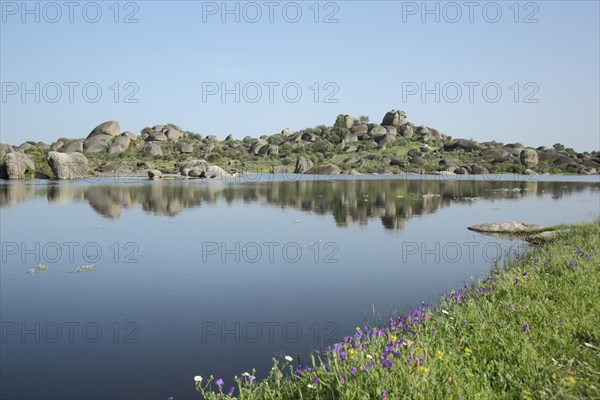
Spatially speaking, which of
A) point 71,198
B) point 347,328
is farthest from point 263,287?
point 71,198

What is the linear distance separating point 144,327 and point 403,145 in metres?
160

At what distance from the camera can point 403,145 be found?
16538 centimetres

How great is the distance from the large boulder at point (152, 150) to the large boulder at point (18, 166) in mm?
42930

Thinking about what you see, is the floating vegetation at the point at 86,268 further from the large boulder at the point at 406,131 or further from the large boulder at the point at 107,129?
the large boulder at the point at 406,131

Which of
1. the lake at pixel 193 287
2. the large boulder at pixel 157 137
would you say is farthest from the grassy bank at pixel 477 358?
the large boulder at pixel 157 137

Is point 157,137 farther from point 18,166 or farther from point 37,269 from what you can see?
point 37,269

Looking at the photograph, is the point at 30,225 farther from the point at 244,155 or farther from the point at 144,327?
the point at 244,155

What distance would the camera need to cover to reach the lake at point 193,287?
9367 mm

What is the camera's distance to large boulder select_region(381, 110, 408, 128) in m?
187

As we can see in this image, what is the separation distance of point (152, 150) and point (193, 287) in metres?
124

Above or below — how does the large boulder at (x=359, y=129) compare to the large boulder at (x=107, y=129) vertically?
above

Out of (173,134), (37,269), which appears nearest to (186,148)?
(173,134)

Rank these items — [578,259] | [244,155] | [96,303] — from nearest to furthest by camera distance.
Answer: [578,259] < [96,303] < [244,155]

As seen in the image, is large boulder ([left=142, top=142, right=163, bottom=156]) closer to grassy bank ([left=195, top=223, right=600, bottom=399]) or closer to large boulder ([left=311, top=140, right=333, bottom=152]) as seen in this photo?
large boulder ([left=311, top=140, right=333, bottom=152])
